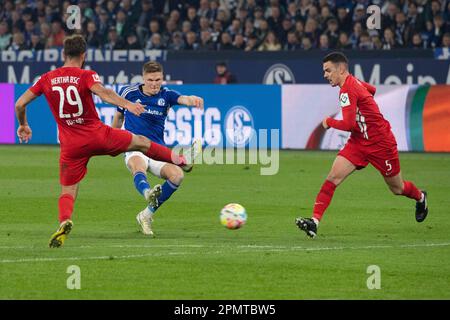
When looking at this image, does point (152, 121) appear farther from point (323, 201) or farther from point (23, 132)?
point (323, 201)

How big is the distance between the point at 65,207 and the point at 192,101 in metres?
2.23

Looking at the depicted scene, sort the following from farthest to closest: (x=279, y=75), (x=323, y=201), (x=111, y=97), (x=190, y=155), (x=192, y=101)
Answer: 1. (x=279, y=75)
2. (x=190, y=155)
3. (x=192, y=101)
4. (x=323, y=201)
5. (x=111, y=97)

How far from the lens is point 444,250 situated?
1198cm

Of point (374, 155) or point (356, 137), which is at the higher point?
point (356, 137)

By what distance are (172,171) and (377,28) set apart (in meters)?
14.8

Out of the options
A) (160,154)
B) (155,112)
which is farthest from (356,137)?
(155,112)

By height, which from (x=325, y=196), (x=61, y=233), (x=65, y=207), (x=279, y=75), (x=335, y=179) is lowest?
(x=61, y=233)

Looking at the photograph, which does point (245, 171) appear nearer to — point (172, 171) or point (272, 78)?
point (272, 78)

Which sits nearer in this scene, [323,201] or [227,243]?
[227,243]

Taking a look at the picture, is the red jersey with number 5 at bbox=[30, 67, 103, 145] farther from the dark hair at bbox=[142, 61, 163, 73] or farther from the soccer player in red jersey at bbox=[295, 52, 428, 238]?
the soccer player in red jersey at bbox=[295, 52, 428, 238]

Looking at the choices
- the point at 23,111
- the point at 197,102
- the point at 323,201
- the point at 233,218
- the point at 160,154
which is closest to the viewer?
the point at 23,111

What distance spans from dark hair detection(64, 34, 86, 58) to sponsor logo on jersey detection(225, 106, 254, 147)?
557 inches

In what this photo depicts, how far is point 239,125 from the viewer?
26.5 m

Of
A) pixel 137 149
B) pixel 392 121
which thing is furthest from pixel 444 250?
pixel 392 121
